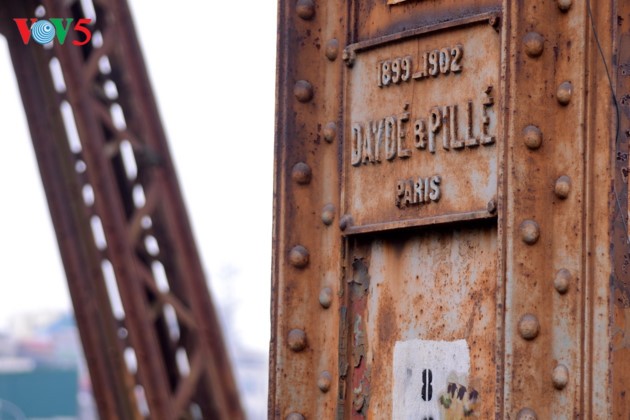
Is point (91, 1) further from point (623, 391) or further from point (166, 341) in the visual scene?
point (623, 391)

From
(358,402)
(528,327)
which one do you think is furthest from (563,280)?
(358,402)

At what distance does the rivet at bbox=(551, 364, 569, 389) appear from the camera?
3.45m

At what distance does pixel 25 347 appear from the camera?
81.8 meters

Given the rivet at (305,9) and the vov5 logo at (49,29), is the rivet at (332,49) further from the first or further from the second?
the vov5 logo at (49,29)

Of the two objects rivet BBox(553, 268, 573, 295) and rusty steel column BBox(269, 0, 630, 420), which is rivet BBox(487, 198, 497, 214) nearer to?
rusty steel column BBox(269, 0, 630, 420)

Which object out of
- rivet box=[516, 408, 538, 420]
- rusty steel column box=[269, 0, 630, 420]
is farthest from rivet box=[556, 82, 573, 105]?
rivet box=[516, 408, 538, 420]

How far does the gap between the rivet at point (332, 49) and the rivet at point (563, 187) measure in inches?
36.8

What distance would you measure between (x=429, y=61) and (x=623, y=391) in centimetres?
108

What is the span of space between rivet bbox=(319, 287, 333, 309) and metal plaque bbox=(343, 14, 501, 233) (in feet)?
0.66

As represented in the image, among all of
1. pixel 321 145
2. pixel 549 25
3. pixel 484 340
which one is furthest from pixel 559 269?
pixel 321 145

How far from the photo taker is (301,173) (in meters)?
4.16

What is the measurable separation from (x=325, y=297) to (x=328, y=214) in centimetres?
24

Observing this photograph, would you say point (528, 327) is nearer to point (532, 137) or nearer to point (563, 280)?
point (563, 280)

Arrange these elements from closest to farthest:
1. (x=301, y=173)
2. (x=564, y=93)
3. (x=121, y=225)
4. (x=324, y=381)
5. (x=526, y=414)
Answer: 1. (x=526, y=414)
2. (x=564, y=93)
3. (x=324, y=381)
4. (x=301, y=173)
5. (x=121, y=225)
